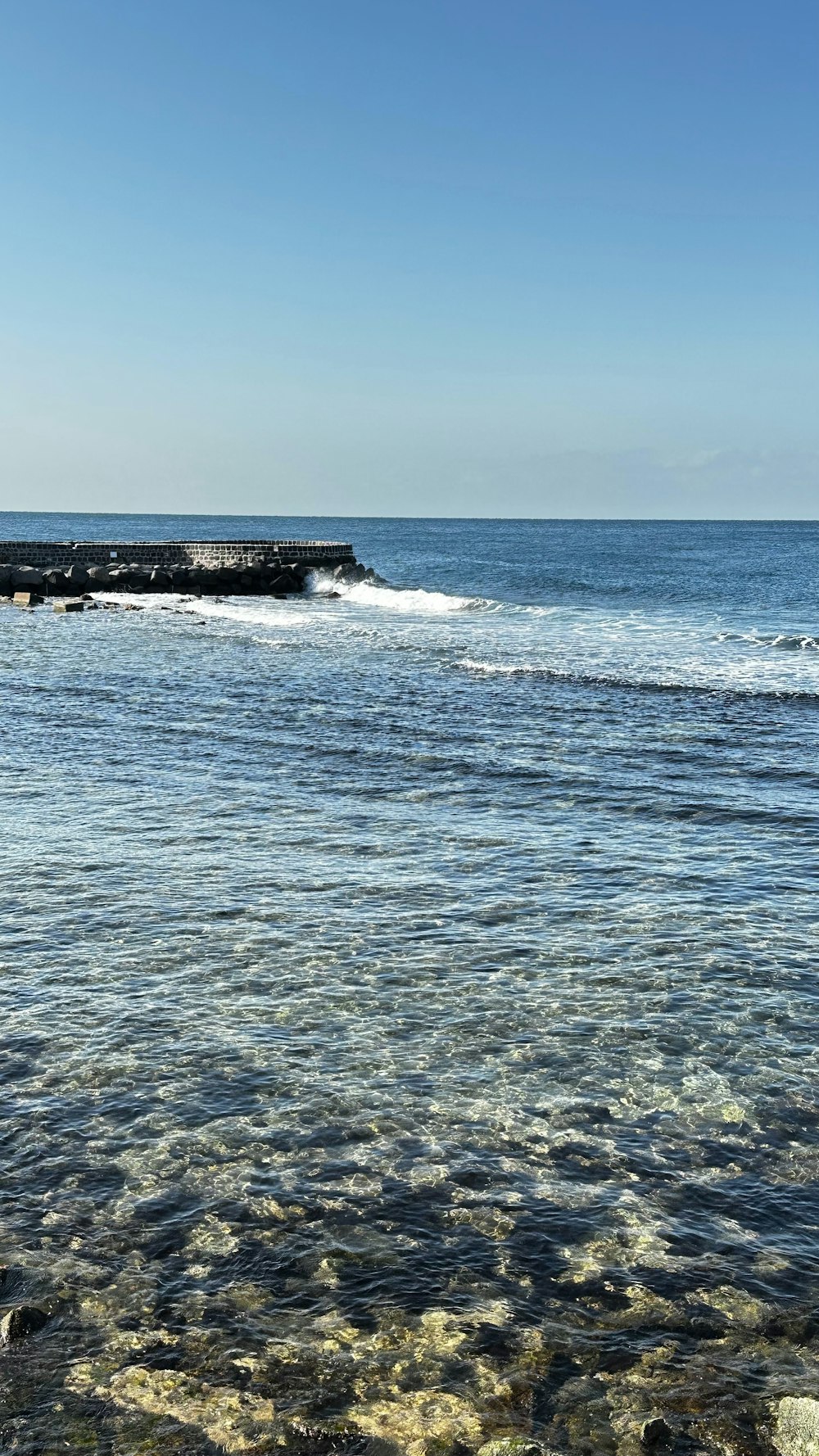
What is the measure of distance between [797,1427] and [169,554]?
2497 inches

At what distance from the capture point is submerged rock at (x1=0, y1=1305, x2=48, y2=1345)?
17.2ft

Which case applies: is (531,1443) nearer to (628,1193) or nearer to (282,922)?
(628,1193)

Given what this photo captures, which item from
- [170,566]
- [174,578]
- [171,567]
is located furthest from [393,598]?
[170,566]

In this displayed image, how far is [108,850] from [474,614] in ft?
123

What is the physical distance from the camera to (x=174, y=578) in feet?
196

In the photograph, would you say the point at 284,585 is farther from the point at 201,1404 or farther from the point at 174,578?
the point at 201,1404

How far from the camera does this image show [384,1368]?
5.11m

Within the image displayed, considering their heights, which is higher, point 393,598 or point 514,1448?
point 393,598

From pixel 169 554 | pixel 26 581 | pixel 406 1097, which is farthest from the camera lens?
pixel 169 554

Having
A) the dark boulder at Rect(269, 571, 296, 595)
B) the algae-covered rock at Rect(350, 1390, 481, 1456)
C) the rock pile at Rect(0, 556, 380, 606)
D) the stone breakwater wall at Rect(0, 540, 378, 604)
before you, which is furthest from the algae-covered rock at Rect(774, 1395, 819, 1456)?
the dark boulder at Rect(269, 571, 296, 595)

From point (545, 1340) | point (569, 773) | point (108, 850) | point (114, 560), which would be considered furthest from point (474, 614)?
point (545, 1340)

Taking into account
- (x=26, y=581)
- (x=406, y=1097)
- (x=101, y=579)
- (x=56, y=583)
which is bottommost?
(x=406, y=1097)

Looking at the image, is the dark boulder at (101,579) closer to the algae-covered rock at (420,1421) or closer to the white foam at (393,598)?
the white foam at (393,598)

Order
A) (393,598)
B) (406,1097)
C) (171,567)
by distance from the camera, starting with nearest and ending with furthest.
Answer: (406,1097), (393,598), (171,567)
